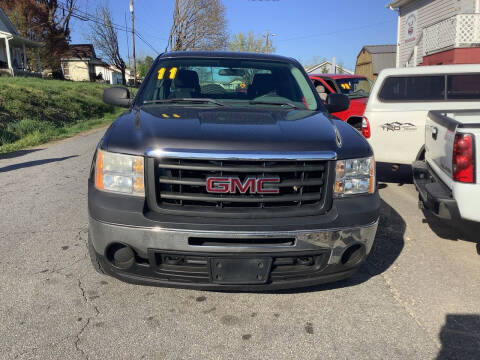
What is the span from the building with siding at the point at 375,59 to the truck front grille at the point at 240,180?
35.6m

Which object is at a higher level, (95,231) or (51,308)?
(95,231)

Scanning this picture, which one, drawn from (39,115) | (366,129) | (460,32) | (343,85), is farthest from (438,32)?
(39,115)

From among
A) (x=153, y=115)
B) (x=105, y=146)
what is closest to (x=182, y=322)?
(x=105, y=146)

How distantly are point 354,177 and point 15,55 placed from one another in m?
43.3

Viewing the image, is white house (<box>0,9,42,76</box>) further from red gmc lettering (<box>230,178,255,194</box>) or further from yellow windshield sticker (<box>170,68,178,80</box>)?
red gmc lettering (<box>230,178,255,194</box>)

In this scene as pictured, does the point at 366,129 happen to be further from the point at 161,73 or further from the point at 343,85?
the point at 343,85

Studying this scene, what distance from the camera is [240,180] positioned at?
8.14ft

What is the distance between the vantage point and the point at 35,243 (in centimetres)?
392

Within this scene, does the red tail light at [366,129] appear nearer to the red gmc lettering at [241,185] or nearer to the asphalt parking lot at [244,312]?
the asphalt parking lot at [244,312]

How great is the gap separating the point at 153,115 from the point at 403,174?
581 cm

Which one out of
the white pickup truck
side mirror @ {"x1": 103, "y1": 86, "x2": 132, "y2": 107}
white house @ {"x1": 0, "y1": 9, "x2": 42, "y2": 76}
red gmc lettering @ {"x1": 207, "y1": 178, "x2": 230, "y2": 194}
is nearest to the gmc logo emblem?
red gmc lettering @ {"x1": 207, "y1": 178, "x2": 230, "y2": 194}

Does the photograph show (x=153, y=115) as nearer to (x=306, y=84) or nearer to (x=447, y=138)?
(x=306, y=84)

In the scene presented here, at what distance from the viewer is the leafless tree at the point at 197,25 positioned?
38.4 meters

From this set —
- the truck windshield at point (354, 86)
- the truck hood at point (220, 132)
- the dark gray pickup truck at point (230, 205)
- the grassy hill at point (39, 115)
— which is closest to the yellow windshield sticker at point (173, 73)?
the truck hood at point (220, 132)
